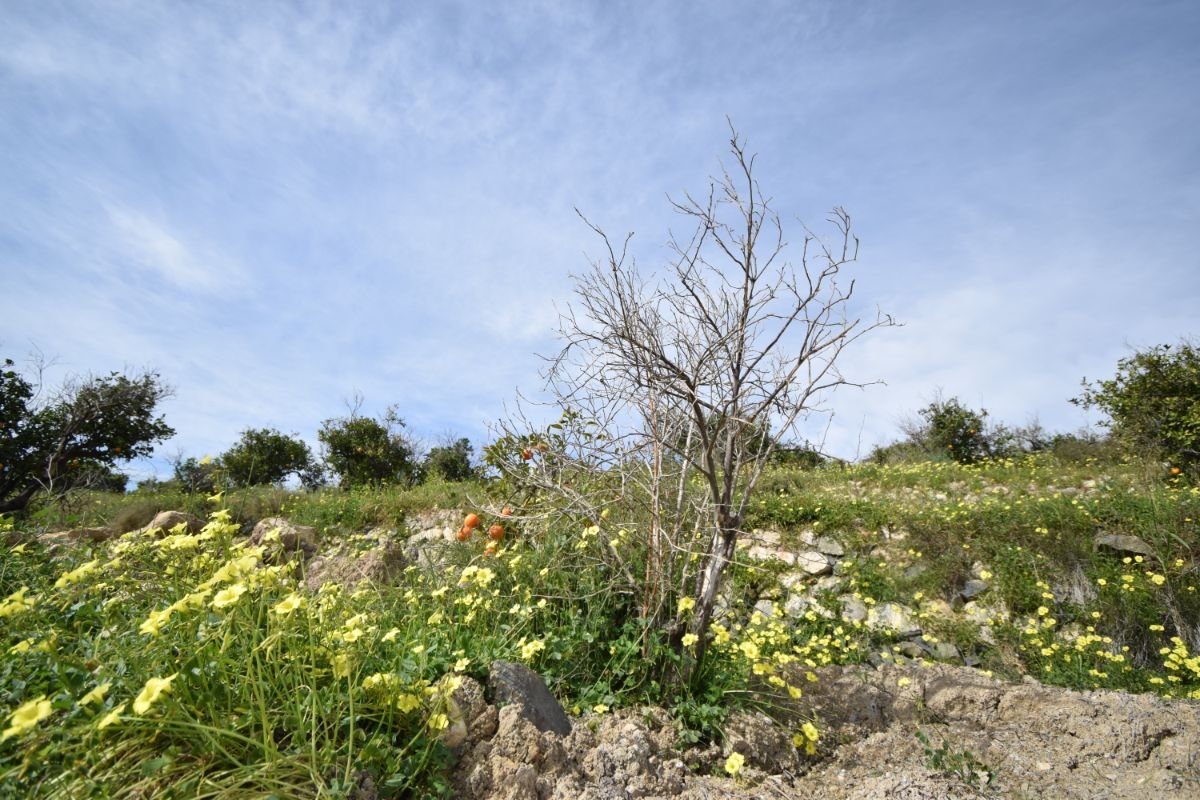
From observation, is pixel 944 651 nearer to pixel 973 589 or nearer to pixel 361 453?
pixel 973 589

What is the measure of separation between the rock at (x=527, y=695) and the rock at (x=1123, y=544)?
20.1 feet

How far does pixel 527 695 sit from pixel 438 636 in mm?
444

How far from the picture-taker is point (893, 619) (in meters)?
5.63

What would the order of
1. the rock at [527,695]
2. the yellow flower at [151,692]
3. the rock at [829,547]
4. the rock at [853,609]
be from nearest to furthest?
the yellow flower at [151,692] → the rock at [527,695] → the rock at [853,609] → the rock at [829,547]

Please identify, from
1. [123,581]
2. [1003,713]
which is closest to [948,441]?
[1003,713]

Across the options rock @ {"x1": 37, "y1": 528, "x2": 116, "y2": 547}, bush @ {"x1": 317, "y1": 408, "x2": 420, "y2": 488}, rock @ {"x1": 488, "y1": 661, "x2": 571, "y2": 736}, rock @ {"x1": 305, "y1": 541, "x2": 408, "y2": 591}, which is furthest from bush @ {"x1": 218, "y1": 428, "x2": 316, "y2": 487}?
rock @ {"x1": 488, "y1": 661, "x2": 571, "y2": 736}

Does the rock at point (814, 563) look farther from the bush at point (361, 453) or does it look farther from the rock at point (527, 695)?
the bush at point (361, 453)

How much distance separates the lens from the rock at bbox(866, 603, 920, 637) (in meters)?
5.43

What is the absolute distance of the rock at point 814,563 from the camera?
632 cm

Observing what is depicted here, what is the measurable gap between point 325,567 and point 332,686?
11.5ft

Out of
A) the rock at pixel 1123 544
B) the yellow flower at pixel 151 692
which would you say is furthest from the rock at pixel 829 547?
the yellow flower at pixel 151 692

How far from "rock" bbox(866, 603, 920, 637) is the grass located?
90 mm

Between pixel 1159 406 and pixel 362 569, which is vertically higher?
pixel 1159 406

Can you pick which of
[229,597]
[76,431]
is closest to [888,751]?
[229,597]
